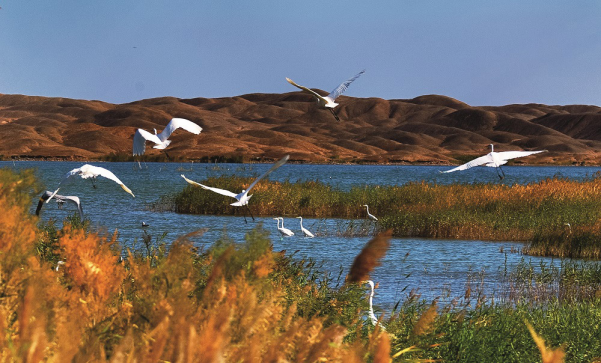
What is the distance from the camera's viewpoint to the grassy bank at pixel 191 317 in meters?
1.73

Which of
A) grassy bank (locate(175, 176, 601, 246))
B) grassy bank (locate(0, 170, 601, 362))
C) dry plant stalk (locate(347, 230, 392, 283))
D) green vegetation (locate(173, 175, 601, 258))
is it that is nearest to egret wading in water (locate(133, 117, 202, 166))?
grassy bank (locate(0, 170, 601, 362))

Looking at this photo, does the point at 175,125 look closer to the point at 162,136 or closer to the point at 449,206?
the point at 162,136

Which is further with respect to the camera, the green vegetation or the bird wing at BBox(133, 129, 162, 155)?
the green vegetation

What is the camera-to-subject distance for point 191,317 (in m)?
2.36

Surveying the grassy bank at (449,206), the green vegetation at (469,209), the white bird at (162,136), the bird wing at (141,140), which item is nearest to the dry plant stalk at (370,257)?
the white bird at (162,136)

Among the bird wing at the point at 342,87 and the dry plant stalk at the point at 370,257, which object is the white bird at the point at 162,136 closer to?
the bird wing at the point at 342,87

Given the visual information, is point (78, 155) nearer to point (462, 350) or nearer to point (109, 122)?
point (109, 122)

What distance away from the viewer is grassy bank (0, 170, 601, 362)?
173 centimetres

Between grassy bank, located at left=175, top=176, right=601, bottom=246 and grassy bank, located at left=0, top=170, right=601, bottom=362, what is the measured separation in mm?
11582

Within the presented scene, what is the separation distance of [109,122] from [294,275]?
184 meters

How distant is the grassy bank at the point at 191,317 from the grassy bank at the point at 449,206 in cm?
1158

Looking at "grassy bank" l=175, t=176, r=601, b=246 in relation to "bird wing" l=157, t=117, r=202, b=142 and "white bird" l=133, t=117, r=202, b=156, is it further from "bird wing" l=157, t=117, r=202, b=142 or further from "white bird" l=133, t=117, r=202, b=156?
"bird wing" l=157, t=117, r=202, b=142

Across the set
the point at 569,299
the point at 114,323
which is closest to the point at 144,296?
the point at 114,323

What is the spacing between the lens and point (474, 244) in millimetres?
19141
